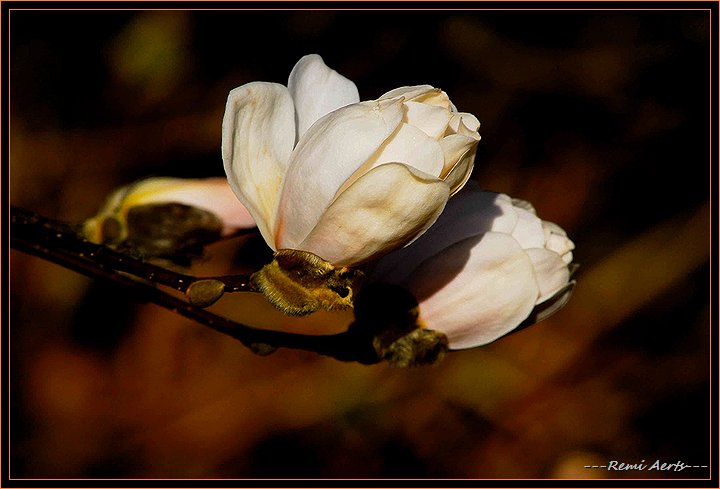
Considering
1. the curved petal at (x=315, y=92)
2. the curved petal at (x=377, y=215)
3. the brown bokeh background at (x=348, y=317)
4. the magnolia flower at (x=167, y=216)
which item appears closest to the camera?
the curved petal at (x=377, y=215)

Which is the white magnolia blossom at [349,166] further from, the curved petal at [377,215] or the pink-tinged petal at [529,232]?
the pink-tinged petal at [529,232]

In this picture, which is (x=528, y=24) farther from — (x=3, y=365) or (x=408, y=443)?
(x=3, y=365)

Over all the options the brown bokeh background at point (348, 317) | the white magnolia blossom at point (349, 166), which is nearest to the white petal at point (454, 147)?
the white magnolia blossom at point (349, 166)

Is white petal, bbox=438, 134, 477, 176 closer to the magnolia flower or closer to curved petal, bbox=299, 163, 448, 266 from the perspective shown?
curved petal, bbox=299, 163, 448, 266

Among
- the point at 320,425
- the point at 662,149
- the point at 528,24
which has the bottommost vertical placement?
the point at 320,425

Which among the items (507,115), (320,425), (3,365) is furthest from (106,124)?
(3,365)
